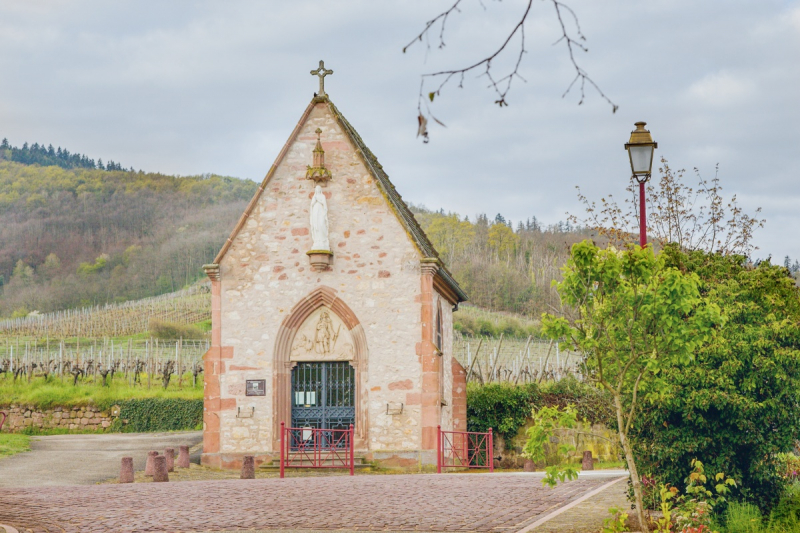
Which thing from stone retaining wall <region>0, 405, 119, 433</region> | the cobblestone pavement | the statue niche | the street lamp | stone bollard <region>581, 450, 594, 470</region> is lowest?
stone bollard <region>581, 450, 594, 470</region>

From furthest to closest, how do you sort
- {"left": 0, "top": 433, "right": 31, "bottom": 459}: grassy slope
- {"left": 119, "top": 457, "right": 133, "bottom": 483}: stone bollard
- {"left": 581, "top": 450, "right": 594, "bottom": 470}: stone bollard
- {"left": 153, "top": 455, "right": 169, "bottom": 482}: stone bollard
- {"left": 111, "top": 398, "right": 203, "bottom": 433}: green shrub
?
{"left": 111, "top": 398, "right": 203, "bottom": 433}: green shrub
{"left": 0, "top": 433, "right": 31, "bottom": 459}: grassy slope
{"left": 581, "top": 450, "right": 594, "bottom": 470}: stone bollard
{"left": 153, "top": 455, "right": 169, "bottom": 482}: stone bollard
{"left": 119, "top": 457, "right": 133, "bottom": 483}: stone bollard

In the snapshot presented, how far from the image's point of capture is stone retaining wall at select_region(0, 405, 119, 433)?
36.0m

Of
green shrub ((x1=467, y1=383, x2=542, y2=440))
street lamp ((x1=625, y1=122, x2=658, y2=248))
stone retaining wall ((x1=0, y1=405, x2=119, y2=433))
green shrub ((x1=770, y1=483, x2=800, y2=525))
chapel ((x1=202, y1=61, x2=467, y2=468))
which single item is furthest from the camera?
stone retaining wall ((x1=0, y1=405, x2=119, y2=433))

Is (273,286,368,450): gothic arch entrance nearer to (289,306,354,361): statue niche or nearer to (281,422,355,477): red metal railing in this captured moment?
(289,306,354,361): statue niche

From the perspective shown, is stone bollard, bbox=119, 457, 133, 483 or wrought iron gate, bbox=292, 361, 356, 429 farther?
wrought iron gate, bbox=292, 361, 356, 429

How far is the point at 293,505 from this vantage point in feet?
45.1

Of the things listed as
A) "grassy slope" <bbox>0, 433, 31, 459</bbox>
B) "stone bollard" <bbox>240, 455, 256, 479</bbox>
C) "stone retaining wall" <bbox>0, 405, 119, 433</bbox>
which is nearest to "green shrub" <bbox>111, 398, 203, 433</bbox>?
"stone retaining wall" <bbox>0, 405, 119, 433</bbox>

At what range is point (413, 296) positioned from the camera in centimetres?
2323

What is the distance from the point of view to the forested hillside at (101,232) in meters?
102

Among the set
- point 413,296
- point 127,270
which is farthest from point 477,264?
point 413,296

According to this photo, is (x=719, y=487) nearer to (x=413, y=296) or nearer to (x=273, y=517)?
(x=273, y=517)

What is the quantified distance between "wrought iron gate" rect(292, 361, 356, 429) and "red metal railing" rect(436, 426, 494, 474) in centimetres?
227

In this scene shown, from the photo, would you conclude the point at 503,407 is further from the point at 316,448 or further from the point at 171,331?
the point at 171,331

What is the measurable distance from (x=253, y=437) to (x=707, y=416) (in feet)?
42.8
